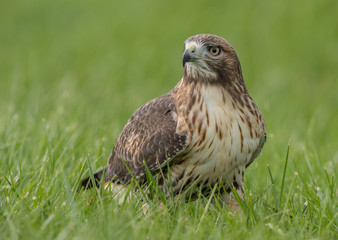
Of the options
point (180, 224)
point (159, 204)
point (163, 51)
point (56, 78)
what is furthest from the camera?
point (163, 51)

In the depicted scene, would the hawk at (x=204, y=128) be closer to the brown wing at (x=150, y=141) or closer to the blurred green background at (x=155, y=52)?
the brown wing at (x=150, y=141)

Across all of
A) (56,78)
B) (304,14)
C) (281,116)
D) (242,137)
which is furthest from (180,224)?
(304,14)

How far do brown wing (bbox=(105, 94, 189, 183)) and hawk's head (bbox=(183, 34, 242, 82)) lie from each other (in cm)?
36

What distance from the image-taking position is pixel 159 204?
4.94 m

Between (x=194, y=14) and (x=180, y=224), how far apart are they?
35.8 ft

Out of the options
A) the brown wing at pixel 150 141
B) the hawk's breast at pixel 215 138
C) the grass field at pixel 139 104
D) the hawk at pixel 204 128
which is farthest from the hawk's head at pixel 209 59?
the grass field at pixel 139 104

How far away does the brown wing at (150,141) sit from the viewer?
497cm

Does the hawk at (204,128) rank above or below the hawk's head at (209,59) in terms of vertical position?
below

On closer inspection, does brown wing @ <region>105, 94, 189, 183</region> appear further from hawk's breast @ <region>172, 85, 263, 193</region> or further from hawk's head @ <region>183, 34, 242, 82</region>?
hawk's head @ <region>183, 34, 242, 82</region>

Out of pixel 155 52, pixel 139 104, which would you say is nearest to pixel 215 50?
pixel 139 104

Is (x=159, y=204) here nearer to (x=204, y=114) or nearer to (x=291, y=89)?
(x=204, y=114)

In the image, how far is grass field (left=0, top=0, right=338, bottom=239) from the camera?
4.34 metres

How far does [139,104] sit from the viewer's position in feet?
30.0

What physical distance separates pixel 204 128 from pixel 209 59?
0.53m
